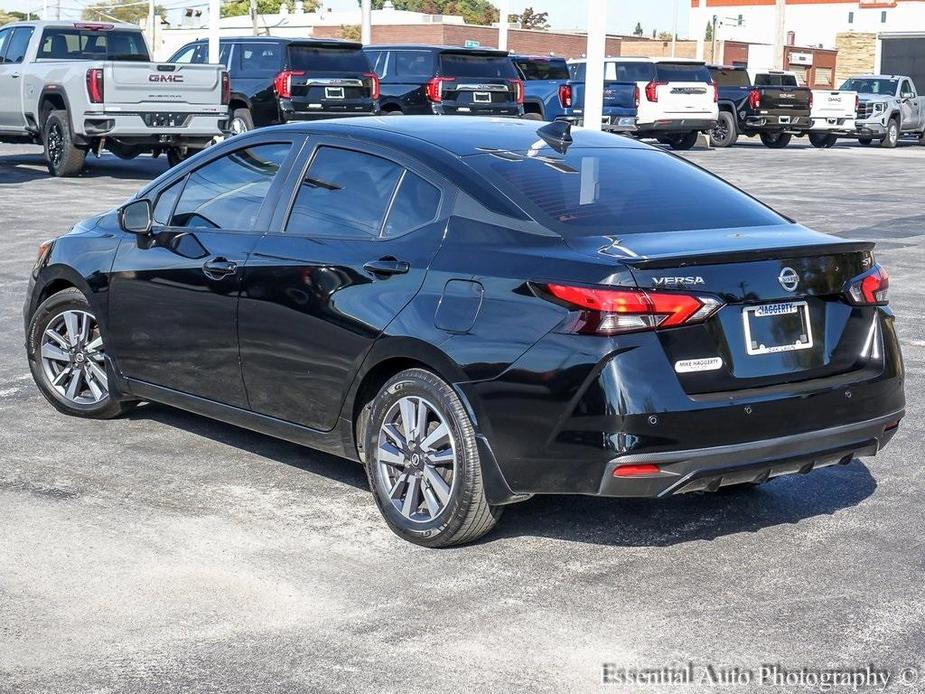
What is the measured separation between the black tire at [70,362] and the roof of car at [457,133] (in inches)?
66.5

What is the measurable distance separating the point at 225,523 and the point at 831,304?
2.50 meters

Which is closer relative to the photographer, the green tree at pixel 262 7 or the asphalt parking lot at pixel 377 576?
the asphalt parking lot at pixel 377 576

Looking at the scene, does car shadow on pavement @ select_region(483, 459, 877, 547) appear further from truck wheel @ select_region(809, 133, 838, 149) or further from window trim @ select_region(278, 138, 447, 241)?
truck wheel @ select_region(809, 133, 838, 149)

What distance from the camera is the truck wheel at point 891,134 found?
1476 inches

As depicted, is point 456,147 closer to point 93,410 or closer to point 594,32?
point 93,410

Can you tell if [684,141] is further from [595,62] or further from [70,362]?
[70,362]

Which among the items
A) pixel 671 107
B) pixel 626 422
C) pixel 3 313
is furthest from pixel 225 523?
pixel 671 107

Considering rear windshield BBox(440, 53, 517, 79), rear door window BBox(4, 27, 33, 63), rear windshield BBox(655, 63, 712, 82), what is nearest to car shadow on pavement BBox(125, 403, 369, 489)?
→ rear door window BBox(4, 27, 33, 63)

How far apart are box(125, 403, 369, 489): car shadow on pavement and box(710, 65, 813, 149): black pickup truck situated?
28528 millimetres

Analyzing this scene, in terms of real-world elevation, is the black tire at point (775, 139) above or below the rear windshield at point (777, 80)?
below

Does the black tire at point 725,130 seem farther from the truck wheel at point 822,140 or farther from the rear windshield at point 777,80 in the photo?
the truck wheel at point 822,140

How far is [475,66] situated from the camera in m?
28.5

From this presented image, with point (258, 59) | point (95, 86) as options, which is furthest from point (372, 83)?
point (95, 86)

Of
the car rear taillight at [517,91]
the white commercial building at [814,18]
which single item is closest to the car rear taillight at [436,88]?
the car rear taillight at [517,91]
